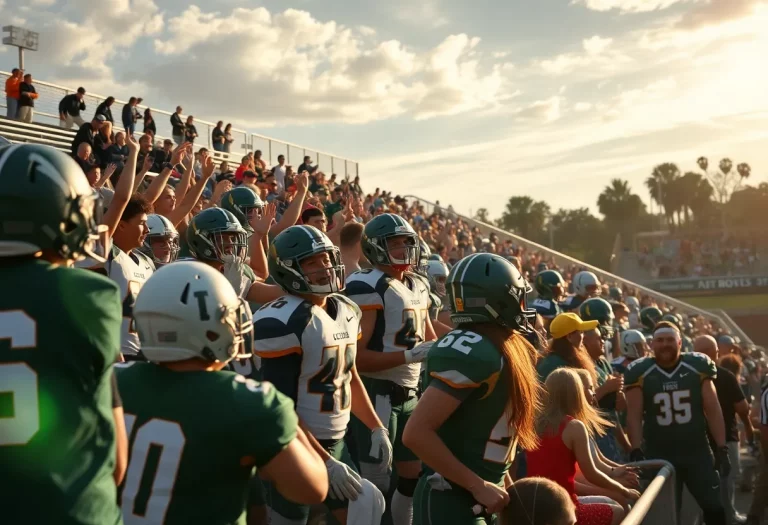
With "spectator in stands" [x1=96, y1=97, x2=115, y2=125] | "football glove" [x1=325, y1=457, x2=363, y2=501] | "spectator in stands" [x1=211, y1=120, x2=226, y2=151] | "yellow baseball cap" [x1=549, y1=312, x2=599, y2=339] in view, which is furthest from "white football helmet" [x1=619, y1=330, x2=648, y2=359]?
"spectator in stands" [x1=211, y1=120, x2=226, y2=151]

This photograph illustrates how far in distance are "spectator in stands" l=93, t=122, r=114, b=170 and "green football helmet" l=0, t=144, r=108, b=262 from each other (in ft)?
39.6

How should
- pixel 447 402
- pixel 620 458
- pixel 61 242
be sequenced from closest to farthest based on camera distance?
pixel 61 242 < pixel 447 402 < pixel 620 458

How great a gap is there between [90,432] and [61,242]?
55 cm

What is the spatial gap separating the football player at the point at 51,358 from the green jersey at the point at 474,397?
1.72 metres

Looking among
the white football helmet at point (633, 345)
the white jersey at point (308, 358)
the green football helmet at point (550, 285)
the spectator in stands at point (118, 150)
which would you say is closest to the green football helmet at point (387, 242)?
the white jersey at point (308, 358)

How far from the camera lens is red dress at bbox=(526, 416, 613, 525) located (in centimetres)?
507

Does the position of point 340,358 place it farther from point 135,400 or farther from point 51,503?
point 51,503

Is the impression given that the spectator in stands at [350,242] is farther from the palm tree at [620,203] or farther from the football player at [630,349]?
the palm tree at [620,203]

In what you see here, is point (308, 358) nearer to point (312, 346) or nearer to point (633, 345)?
point (312, 346)

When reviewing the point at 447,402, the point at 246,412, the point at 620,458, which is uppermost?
the point at 246,412

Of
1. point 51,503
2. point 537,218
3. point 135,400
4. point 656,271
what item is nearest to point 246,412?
point 135,400

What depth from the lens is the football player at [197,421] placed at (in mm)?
2531

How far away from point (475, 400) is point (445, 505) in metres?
0.55

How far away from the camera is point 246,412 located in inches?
99.0
